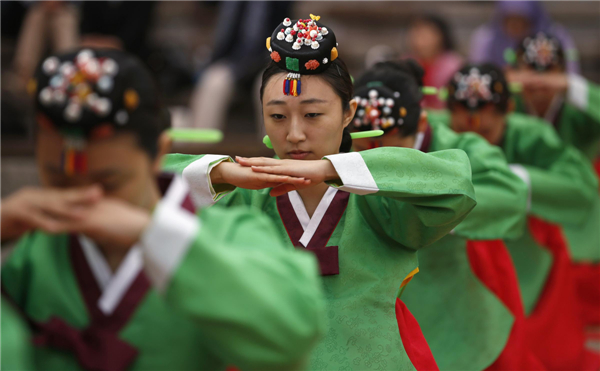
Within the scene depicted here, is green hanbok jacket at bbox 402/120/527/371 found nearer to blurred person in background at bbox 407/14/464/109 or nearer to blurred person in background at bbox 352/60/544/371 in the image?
blurred person in background at bbox 352/60/544/371

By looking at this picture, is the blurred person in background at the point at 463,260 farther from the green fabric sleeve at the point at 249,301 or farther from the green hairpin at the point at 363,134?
the green fabric sleeve at the point at 249,301

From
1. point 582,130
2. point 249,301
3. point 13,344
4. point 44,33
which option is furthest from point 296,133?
point 44,33

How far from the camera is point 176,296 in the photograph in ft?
4.21

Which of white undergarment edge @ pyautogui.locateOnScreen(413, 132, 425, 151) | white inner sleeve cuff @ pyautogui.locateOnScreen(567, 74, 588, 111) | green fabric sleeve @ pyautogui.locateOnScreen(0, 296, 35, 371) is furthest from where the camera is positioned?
white inner sleeve cuff @ pyautogui.locateOnScreen(567, 74, 588, 111)

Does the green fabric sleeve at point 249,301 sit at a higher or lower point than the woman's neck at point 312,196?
higher

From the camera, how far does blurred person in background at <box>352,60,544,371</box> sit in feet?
8.82

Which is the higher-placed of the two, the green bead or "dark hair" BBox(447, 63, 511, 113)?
the green bead

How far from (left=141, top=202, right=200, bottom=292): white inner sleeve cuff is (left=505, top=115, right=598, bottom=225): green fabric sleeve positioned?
2.72m

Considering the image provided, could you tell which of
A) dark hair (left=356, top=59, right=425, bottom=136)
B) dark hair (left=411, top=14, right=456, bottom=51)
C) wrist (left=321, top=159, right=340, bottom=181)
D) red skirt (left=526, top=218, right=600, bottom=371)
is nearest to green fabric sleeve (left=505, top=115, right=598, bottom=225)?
red skirt (left=526, top=218, right=600, bottom=371)

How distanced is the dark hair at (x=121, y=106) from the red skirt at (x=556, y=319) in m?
2.90

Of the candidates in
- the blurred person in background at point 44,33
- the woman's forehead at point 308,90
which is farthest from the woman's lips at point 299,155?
the blurred person in background at point 44,33

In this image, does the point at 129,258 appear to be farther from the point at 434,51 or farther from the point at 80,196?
the point at 434,51

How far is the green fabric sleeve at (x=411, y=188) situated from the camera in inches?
76.7

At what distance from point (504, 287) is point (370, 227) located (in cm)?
114
